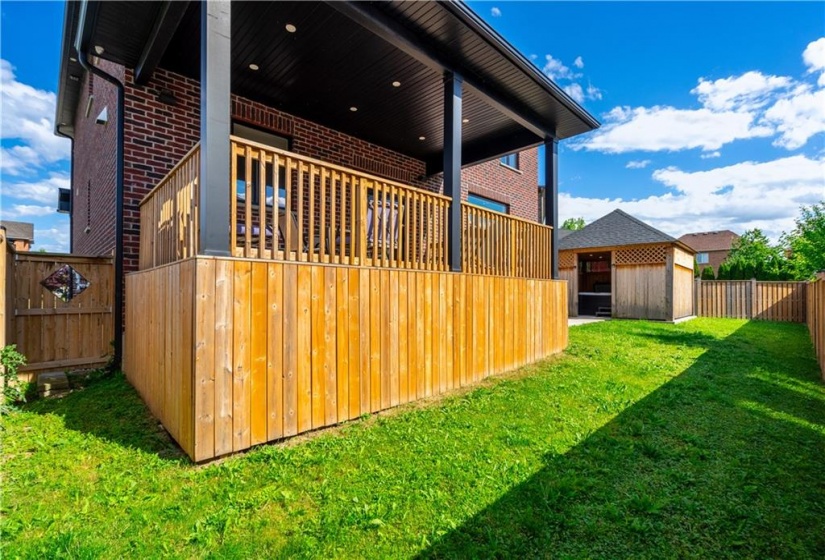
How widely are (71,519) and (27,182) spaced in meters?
27.0

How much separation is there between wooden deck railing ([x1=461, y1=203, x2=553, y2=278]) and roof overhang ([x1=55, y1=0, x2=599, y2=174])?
1.65 meters

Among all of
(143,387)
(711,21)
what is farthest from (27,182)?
(711,21)

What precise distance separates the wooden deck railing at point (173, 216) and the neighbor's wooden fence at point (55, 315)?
2.93 ft

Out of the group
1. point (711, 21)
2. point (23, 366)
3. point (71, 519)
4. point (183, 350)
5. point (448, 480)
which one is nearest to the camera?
point (71, 519)

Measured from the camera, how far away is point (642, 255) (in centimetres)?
1245

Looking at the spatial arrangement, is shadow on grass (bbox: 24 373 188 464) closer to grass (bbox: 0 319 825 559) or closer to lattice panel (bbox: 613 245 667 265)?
grass (bbox: 0 319 825 559)

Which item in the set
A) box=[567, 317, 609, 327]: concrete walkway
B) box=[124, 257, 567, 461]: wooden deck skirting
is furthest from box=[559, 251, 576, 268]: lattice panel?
box=[124, 257, 567, 461]: wooden deck skirting

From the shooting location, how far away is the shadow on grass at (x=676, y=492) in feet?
6.43

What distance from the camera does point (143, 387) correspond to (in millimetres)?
3865

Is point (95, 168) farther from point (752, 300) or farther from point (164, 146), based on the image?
point (752, 300)

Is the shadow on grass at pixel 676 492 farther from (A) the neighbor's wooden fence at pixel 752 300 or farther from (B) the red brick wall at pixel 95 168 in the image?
(A) the neighbor's wooden fence at pixel 752 300

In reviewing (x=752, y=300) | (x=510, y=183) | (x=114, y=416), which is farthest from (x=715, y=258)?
(x=114, y=416)

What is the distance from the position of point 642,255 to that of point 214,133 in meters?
13.4

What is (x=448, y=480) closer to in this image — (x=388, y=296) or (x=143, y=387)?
(x=388, y=296)
